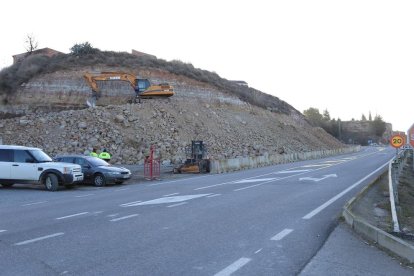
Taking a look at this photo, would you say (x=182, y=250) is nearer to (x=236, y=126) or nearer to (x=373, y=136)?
(x=236, y=126)

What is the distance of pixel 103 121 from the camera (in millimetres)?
42781

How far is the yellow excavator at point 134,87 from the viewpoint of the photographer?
1828 inches

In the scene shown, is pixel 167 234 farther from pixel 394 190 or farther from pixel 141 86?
pixel 141 86

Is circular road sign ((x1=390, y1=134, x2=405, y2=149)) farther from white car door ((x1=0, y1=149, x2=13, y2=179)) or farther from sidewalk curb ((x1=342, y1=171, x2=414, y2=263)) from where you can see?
white car door ((x1=0, y1=149, x2=13, y2=179))

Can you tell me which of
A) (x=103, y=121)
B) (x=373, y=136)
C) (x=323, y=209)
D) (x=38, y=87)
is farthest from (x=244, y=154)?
(x=373, y=136)

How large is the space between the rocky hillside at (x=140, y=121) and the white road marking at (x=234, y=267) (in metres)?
31.7

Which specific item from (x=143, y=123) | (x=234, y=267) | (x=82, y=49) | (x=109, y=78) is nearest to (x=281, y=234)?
(x=234, y=267)

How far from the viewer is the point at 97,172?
22875 mm

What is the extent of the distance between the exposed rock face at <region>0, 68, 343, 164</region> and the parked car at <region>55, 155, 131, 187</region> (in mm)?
14426

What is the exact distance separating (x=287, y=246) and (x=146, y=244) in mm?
2463

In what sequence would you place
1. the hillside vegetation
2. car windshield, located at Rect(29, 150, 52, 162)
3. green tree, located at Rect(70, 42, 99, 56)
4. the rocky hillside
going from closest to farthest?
car windshield, located at Rect(29, 150, 52, 162)
the rocky hillside
the hillside vegetation
green tree, located at Rect(70, 42, 99, 56)

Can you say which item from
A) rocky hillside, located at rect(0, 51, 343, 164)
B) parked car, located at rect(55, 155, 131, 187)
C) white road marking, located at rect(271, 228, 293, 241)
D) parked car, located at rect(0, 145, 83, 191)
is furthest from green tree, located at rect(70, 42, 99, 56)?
white road marking, located at rect(271, 228, 293, 241)

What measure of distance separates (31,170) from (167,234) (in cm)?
1333

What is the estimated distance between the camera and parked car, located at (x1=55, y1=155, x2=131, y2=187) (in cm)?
2281
